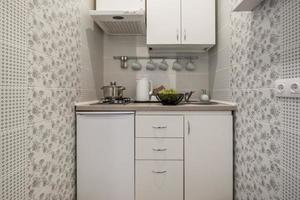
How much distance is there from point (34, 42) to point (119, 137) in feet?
2.90

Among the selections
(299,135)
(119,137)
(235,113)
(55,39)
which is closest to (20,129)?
(55,39)

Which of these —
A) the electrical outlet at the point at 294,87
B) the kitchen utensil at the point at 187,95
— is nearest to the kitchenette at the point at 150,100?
the electrical outlet at the point at 294,87

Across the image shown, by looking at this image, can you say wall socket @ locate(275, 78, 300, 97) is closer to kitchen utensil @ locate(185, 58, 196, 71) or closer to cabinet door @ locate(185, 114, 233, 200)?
cabinet door @ locate(185, 114, 233, 200)

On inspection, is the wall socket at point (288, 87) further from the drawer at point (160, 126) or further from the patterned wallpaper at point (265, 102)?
the drawer at point (160, 126)

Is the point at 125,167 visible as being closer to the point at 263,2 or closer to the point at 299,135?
the point at 299,135

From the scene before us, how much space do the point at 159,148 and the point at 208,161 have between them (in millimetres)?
391

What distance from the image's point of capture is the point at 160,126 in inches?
65.4

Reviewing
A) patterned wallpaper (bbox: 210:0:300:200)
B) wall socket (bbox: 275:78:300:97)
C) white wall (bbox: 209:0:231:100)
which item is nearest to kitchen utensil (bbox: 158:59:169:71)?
white wall (bbox: 209:0:231:100)

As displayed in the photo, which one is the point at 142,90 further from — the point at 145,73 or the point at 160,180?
the point at 160,180

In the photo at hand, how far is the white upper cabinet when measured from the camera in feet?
6.86

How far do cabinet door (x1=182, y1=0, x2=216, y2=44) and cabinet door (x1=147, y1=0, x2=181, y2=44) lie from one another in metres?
0.08

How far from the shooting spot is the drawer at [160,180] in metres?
1.65

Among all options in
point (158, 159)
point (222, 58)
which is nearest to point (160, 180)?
point (158, 159)

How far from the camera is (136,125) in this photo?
1.66 meters
